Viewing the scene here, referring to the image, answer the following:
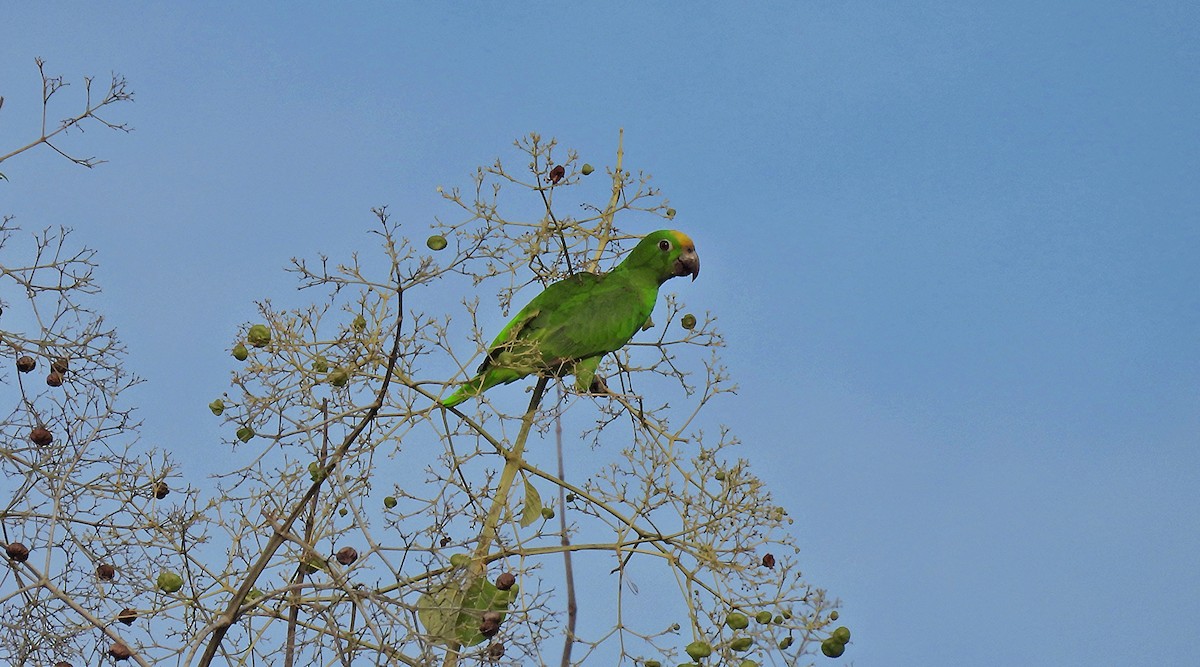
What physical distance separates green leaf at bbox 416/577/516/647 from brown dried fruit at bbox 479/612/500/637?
2cm

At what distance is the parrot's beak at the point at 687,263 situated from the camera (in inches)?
118

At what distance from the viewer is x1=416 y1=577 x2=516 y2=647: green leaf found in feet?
7.99

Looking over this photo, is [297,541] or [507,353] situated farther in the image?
[507,353]

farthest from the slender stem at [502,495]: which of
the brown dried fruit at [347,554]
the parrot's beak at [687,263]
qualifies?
the parrot's beak at [687,263]

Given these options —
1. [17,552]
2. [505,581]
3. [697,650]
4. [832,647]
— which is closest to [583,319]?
[505,581]

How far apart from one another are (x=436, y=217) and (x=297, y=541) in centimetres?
75

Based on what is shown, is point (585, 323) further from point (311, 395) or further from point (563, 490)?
point (311, 395)

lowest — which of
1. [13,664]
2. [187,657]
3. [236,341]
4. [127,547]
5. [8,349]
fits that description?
[187,657]

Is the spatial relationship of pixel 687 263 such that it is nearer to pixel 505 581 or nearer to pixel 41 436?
pixel 505 581

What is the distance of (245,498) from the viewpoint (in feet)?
8.61

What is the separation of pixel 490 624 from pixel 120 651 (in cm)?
69

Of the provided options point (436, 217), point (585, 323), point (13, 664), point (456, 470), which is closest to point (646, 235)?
point (585, 323)

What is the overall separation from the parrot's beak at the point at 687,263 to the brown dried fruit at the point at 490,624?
3.09 feet

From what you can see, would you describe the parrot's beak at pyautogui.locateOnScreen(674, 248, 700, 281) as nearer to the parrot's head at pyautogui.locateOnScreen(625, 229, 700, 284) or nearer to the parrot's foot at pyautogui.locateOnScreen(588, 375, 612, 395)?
the parrot's head at pyautogui.locateOnScreen(625, 229, 700, 284)
